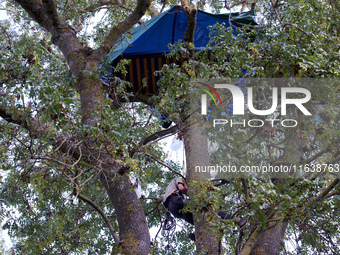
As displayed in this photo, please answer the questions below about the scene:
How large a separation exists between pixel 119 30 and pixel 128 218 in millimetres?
Answer: 2560

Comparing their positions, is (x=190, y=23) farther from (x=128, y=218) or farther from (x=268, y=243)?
(x=268, y=243)

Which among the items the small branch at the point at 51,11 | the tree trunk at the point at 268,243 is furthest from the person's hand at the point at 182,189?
the small branch at the point at 51,11

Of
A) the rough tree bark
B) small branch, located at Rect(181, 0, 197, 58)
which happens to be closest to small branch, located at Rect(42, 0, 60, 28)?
the rough tree bark

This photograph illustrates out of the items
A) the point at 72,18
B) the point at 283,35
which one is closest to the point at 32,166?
the point at 283,35

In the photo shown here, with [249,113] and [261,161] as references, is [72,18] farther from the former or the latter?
[261,161]

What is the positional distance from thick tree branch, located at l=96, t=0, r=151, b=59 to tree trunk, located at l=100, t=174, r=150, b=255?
177cm

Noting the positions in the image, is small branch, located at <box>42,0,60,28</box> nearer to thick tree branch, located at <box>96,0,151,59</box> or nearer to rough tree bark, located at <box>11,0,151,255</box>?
rough tree bark, located at <box>11,0,151,255</box>

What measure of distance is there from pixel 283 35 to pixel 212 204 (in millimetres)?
2006

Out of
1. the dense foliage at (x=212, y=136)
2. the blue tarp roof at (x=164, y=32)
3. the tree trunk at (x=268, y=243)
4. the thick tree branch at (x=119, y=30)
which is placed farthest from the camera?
the blue tarp roof at (x=164, y=32)

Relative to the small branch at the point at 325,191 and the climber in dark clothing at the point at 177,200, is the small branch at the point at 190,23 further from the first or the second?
the small branch at the point at 325,191

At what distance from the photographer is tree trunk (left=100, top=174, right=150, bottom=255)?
3.54 metres

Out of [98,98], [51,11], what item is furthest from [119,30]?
[98,98]

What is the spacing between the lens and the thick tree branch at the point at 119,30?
16.0ft

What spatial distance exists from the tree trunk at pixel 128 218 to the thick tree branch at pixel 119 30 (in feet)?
5.80
